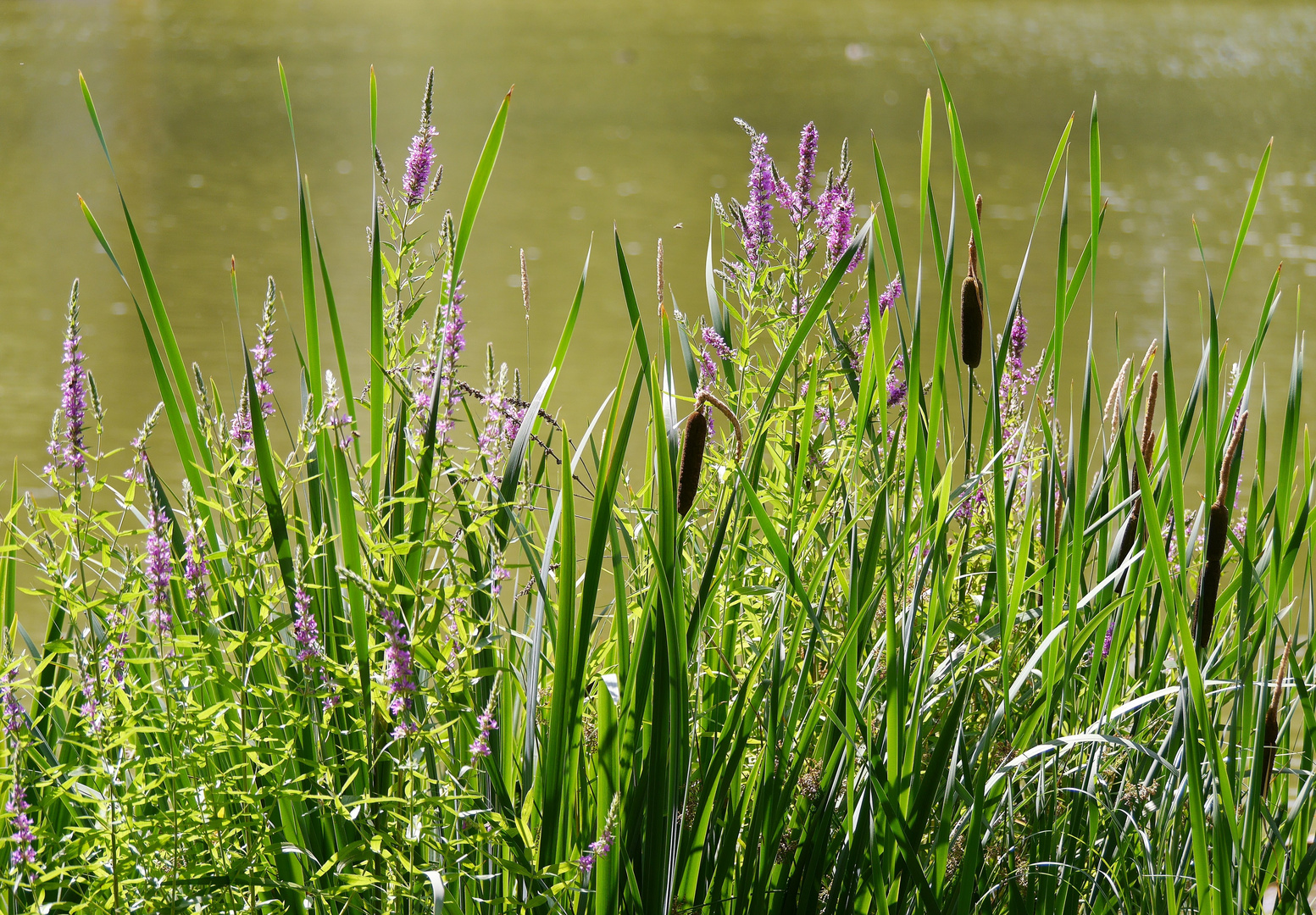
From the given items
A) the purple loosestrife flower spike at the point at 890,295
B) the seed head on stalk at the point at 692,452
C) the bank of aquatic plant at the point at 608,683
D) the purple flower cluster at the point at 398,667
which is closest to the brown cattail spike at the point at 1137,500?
the bank of aquatic plant at the point at 608,683

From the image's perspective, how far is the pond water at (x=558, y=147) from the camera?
466 centimetres

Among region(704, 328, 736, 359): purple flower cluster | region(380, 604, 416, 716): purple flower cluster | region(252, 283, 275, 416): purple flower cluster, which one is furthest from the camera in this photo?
region(704, 328, 736, 359): purple flower cluster

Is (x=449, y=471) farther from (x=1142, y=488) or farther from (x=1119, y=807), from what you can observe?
(x=1119, y=807)

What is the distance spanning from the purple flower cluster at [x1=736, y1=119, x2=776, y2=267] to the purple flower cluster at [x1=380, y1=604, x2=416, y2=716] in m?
0.66

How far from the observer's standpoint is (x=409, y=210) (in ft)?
3.29

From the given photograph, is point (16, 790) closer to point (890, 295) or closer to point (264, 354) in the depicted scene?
point (264, 354)

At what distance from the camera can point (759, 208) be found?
1.25m

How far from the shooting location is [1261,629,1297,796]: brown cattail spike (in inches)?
36.7

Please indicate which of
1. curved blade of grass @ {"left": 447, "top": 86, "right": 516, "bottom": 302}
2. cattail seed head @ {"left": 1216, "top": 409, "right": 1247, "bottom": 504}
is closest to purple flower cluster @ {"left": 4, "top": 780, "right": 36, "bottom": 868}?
curved blade of grass @ {"left": 447, "top": 86, "right": 516, "bottom": 302}

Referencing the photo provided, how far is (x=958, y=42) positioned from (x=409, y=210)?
52.9 ft

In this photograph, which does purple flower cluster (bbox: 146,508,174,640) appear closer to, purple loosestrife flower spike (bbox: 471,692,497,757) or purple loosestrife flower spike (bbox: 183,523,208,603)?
purple loosestrife flower spike (bbox: 183,523,208,603)

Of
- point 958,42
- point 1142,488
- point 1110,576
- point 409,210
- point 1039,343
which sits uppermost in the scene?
point 958,42

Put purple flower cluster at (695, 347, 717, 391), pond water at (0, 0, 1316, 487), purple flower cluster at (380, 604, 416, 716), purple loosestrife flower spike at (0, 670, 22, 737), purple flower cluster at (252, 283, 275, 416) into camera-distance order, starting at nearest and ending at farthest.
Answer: purple flower cluster at (380, 604, 416, 716) → purple loosestrife flower spike at (0, 670, 22, 737) → purple flower cluster at (252, 283, 275, 416) → purple flower cluster at (695, 347, 717, 391) → pond water at (0, 0, 1316, 487)

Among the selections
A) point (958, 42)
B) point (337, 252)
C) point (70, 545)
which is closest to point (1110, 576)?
point (70, 545)
